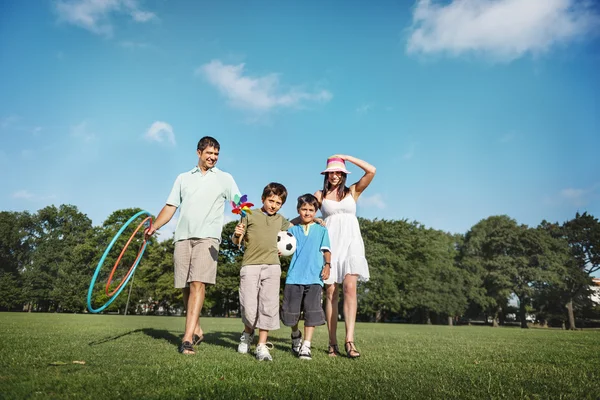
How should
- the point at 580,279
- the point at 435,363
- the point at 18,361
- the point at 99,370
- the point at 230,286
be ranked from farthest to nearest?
1. the point at 580,279
2. the point at 230,286
3. the point at 435,363
4. the point at 18,361
5. the point at 99,370

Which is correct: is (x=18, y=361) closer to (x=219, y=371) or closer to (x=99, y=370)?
(x=99, y=370)

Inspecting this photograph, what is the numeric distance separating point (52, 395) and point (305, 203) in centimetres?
409

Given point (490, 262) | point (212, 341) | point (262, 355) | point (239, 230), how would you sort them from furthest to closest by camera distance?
1. point (490, 262)
2. point (212, 341)
3. point (239, 230)
4. point (262, 355)

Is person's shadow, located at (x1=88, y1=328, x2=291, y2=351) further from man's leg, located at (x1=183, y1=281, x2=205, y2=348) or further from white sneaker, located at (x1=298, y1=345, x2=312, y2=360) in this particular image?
white sneaker, located at (x1=298, y1=345, x2=312, y2=360)

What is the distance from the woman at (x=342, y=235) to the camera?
20.0 ft

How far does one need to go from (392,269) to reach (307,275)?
45.2 meters

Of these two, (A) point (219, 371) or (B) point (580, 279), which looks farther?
(B) point (580, 279)

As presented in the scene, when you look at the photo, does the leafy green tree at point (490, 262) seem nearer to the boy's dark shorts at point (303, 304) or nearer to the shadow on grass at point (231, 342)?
Answer: the shadow on grass at point (231, 342)

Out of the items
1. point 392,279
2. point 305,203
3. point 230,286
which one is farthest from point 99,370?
point 392,279

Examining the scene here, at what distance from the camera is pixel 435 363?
5129 mm

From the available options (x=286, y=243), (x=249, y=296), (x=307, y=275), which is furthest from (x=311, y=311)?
(x=286, y=243)

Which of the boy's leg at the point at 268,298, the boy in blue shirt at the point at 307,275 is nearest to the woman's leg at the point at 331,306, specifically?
the boy in blue shirt at the point at 307,275

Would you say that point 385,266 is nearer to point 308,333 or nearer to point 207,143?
point 308,333

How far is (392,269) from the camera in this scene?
48.9 m
